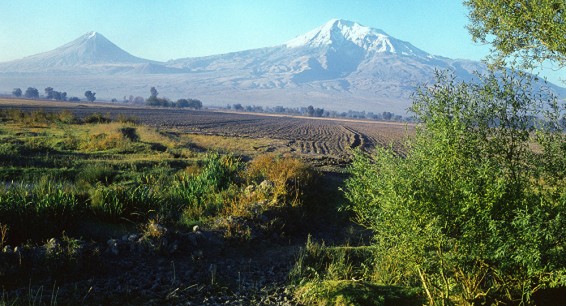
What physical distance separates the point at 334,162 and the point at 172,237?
18.1 m

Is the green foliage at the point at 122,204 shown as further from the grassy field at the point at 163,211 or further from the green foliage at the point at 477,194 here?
the green foliage at the point at 477,194

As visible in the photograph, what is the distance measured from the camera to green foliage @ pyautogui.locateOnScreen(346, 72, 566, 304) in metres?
6.09

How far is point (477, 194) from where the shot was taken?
6.23 metres

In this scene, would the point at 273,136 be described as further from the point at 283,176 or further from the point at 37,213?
the point at 37,213

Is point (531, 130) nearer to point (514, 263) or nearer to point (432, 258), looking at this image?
point (514, 263)

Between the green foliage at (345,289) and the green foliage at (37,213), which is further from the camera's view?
the green foliage at (37,213)

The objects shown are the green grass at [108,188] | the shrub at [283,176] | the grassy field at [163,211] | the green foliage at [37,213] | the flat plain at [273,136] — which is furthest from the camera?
the flat plain at [273,136]

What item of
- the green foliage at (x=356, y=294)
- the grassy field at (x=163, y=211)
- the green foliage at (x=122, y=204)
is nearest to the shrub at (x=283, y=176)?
the grassy field at (x=163, y=211)

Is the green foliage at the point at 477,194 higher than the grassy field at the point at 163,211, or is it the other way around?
the green foliage at the point at 477,194

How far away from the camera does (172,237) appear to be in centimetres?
998

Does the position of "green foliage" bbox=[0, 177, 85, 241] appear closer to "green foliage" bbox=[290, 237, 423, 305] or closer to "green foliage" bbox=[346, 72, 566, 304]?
"green foliage" bbox=[290, 237, 423, 305]

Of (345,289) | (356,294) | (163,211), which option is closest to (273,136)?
(163,211)

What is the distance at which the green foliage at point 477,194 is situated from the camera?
240 inches

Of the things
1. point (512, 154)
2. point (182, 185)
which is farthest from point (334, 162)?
point (512, 154)
